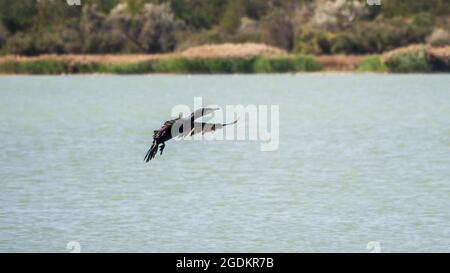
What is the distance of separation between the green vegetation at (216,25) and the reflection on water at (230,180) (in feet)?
48.6

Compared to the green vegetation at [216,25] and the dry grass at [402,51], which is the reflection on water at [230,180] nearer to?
the dry grass at [402,51]

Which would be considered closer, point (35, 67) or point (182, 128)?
point (182, 128)

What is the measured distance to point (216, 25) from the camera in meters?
70.1

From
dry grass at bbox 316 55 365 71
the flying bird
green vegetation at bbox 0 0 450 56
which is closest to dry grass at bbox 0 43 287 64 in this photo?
green vegetation at bbox 0 0 450 56

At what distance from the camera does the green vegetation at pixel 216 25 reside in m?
58.9

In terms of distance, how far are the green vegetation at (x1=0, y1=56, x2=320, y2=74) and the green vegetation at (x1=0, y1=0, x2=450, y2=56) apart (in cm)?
69

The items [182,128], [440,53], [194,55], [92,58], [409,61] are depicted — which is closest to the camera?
[182,128]

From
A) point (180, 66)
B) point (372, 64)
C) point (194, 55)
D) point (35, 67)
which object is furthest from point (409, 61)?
point (35, 67)

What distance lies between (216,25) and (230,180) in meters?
A: 46.6

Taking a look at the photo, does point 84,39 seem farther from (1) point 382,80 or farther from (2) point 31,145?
(2) point 31,145

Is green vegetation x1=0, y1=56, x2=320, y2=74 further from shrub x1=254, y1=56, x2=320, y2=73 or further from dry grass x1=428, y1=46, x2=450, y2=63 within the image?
dry grass x1=428, y1=46, x2=450, y2=63

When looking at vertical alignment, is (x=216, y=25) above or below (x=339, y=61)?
below

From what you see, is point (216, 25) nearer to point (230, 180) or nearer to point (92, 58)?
point (92, 58)

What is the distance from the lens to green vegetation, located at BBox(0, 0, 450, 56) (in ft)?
193
